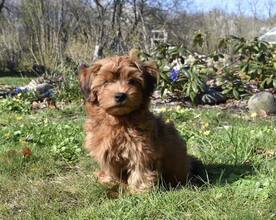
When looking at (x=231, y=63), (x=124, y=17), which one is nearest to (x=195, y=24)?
(x=124, y=17)

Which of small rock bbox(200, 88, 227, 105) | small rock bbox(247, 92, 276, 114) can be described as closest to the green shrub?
small rock bbox(200, 88, 227, 105)

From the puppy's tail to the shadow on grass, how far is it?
0.02 m

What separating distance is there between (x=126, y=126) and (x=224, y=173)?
3.86ft

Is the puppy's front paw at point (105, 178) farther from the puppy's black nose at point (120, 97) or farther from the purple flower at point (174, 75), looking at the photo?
the purple flower at point (174, 75)

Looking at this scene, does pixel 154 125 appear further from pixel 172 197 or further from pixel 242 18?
pixel 242 18

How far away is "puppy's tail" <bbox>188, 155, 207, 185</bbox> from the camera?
494cm

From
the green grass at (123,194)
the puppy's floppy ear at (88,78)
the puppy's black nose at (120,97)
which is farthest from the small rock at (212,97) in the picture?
the puppy's black nose at (120,97)

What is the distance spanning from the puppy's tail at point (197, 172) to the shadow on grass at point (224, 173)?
2 centimetres

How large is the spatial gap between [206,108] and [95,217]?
20.5 ft

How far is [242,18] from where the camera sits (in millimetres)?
28672

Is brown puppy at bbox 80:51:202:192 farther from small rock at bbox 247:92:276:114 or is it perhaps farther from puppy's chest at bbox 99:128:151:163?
small rock at bbox 247:92:276:114

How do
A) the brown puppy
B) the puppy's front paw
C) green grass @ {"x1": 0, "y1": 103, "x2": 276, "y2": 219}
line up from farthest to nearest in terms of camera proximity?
the puppy's front paw, the brown puppy, green grass @ {"x1": 0, "y1": 103, "x2": 276, "y2": 219}

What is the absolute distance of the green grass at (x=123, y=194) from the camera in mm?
3965

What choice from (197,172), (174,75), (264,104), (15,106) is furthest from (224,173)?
(15,106)
